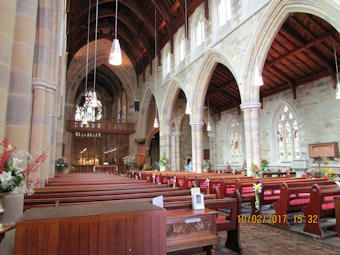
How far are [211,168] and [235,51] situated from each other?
1230 cm

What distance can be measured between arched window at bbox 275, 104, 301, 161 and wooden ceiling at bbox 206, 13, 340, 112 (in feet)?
4.38

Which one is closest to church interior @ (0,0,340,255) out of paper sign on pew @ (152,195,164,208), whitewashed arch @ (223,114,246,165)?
paper sign on pew @ (152,195,164,208)

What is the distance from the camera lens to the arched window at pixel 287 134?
45.3 feet

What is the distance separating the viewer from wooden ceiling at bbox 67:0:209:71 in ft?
49.8

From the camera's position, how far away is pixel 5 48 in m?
2.98

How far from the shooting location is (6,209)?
2.58 metres

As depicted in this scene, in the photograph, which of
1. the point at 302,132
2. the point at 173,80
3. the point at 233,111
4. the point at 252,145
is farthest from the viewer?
the point at 233,111

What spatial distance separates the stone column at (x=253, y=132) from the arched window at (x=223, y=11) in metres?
4.36

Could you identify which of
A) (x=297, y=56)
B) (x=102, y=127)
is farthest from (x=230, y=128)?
(x=102, y=127)

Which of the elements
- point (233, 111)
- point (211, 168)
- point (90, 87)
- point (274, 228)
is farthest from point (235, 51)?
point (90, 87)

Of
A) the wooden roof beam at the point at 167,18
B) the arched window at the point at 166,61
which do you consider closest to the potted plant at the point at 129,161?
the arched window at the point at 166,61

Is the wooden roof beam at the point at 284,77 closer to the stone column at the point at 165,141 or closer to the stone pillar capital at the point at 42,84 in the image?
the stone column at the point at 165,141

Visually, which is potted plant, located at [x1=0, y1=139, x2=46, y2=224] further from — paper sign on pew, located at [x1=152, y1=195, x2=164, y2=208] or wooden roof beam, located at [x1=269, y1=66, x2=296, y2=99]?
wooden roof beam, located at [x1=269, y1=66, x2=296, y2=99]

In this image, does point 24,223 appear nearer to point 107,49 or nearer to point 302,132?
point 302,132
